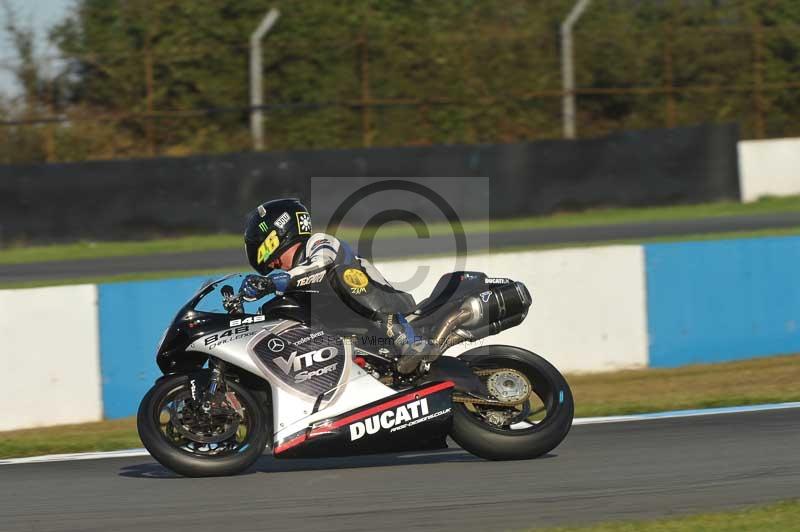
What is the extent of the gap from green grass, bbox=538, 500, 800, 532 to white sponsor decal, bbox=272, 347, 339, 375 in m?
1.74

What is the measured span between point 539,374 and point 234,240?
10.7 m

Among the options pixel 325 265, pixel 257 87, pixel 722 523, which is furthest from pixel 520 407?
pixel 257 87

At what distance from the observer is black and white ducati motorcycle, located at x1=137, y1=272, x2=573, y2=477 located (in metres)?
6.15

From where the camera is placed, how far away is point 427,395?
247 inches

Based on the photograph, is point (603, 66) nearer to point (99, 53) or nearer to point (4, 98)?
point (99, 53)

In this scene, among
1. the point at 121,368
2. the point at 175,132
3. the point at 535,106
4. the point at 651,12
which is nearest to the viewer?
the point at 121,368

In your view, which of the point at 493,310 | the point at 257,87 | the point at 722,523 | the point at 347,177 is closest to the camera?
the point at 722,523

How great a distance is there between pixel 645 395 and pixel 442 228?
8938 mm

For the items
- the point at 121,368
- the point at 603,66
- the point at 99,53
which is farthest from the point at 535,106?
the point at 121,368

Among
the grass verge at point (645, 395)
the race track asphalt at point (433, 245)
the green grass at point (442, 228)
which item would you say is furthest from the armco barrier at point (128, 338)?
the green grass at point (442, 228)

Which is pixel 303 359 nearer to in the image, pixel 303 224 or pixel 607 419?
pixel 303 224

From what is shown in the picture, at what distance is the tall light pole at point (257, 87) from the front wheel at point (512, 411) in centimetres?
1284

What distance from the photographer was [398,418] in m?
6.27

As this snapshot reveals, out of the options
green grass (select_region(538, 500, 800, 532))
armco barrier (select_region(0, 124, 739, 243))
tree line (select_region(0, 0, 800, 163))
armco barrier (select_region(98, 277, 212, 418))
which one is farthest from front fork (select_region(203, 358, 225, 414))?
tree line (select_region(0, 0, 800, 163))
